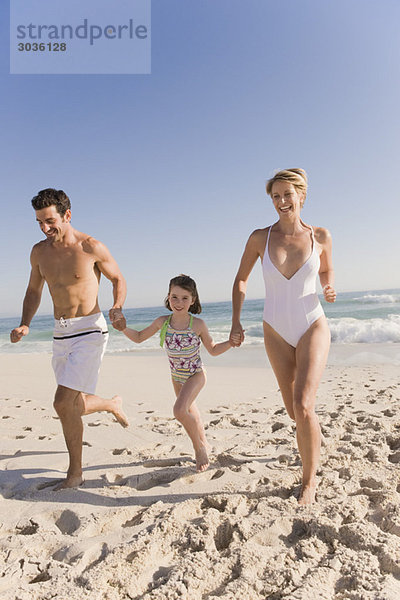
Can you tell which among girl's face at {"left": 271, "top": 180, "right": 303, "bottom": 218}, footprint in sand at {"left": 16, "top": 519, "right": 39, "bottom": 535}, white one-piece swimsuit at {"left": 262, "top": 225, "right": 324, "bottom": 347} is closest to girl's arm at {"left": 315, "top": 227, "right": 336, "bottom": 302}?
white one-piece swimsuit at {"left": 262, "top": 225, "right": 324, "bottom": 347}

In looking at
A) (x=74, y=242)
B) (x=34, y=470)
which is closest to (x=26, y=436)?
(x=34, y=470)

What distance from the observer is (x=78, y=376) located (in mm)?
3539

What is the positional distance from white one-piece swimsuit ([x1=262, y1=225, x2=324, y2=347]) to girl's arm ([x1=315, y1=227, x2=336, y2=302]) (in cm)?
12

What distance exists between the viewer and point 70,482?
3.41 m

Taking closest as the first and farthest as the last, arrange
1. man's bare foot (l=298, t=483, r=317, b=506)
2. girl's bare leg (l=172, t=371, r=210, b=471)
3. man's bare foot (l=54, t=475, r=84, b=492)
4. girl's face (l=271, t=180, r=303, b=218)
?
man's bare foot (l=298, t=483, r=317, b=506)
girl's face (l=271, t=180, r=303, b=218)
man's bare foot (l=54, t=475, r=84, b=492)
girl's bare leg (l=172, t=371, r=210, b=471)

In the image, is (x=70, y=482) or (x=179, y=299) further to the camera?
(x=179, y=299)

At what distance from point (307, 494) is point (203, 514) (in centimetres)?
71

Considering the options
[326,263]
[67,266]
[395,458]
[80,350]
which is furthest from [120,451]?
[326,263]

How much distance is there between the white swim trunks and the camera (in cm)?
355

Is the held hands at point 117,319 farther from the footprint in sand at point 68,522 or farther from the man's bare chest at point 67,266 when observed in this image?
the footprint in sand at point 68,522

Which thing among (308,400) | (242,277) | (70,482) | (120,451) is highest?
(242,277)

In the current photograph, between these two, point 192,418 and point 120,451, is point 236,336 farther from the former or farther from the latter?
point 120,451

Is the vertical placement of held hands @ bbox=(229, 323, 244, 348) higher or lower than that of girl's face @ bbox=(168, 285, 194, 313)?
lower

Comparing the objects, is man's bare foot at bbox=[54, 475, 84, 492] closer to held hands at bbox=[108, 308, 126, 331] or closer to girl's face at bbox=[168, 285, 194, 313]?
held hands at bbox=[108, 308, 126, 331]
